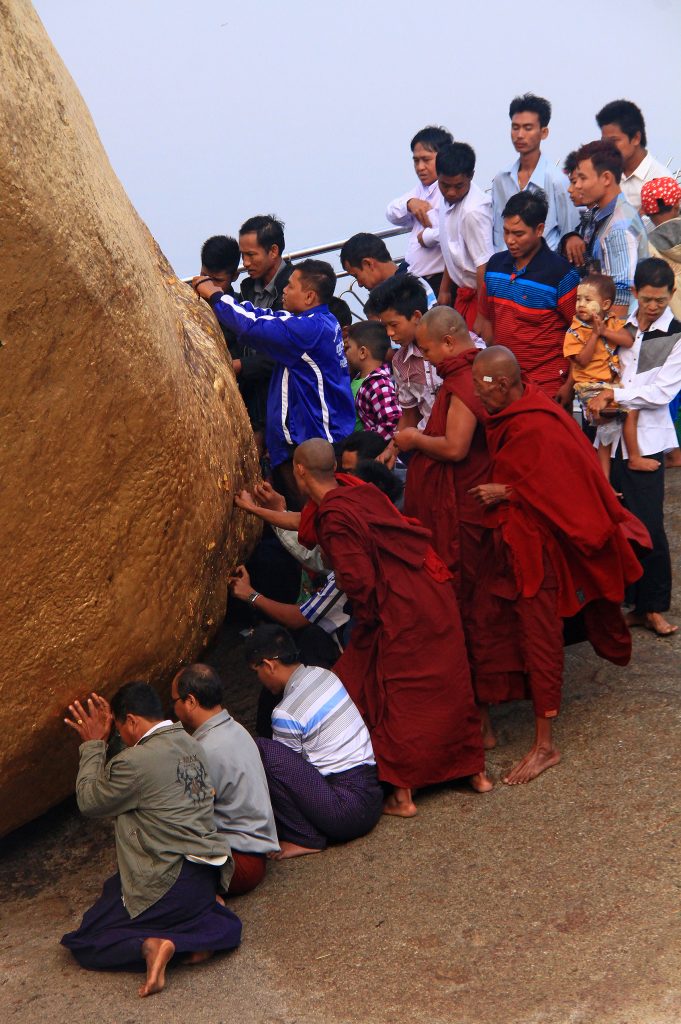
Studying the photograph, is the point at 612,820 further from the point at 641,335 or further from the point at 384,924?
the point at 641,335

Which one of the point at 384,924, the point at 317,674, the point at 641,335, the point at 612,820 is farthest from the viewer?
the point at 641,335

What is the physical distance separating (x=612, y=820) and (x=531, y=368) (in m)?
2.00

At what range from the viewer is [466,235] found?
554 centimetres

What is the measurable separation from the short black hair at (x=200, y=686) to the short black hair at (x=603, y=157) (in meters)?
2.81

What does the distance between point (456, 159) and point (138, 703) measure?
10.2 ft

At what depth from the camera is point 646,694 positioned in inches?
177

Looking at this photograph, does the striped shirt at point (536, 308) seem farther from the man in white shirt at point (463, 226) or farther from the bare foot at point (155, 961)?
the bare foot at point (155, 961)

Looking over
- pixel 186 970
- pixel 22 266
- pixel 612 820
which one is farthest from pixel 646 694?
pixel 22 266

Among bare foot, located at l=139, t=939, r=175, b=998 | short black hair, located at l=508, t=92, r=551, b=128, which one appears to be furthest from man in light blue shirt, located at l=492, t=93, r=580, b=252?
bare foot, located at l=139, t=939, r=175, b=998

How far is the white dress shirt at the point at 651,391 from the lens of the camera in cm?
477

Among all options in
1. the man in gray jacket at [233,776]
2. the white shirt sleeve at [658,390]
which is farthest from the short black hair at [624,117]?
the man in gray jacket at [233,776]

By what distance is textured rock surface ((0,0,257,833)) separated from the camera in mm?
3221

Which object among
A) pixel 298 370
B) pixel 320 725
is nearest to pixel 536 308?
pixel 298 370

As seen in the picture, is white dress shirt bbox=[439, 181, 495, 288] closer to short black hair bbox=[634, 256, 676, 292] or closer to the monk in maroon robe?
short black hair bbox=[634, 256, 676, 292]
